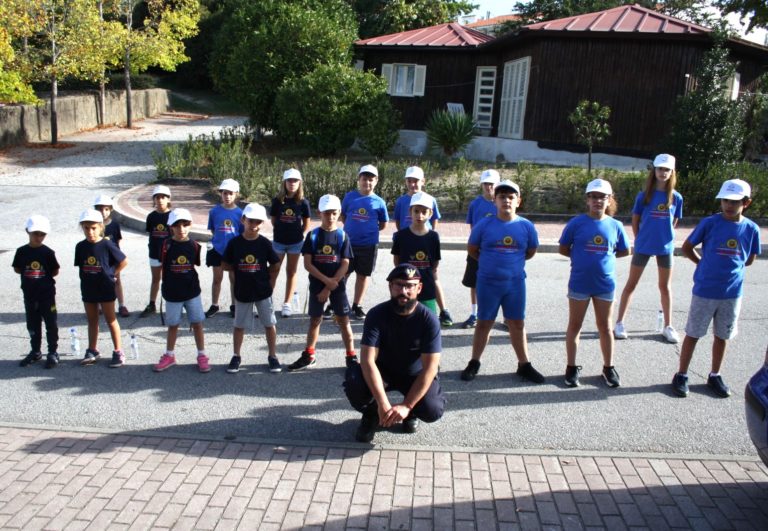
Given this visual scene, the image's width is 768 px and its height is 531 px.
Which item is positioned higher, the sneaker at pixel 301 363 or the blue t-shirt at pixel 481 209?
the blue t-shirt at pixel 481 209

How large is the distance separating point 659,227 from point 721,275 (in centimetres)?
144

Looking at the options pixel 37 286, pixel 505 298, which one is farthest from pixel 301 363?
pixel 37 286

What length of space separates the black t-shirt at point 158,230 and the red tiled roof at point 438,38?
631 inches

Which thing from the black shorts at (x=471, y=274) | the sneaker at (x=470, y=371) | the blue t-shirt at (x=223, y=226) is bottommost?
the sneaker at (x=470, y=371)

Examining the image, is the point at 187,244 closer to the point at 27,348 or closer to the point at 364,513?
the point at 27,348

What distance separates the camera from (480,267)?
5.97 m

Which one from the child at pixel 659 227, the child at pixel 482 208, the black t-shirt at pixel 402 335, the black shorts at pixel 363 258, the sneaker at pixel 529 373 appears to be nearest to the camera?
the black t-shirt at pixel 402 335

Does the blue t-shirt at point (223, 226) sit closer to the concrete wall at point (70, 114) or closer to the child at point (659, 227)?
the child at point (659, 227)

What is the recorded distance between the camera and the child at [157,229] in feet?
24.2

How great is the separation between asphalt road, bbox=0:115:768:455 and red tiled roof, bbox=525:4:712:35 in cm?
1095

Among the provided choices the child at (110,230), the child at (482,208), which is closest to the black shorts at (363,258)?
the child at (482,208)

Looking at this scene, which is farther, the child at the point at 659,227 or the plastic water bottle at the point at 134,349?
the child at the point at 659,227

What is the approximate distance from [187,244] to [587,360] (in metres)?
3.96

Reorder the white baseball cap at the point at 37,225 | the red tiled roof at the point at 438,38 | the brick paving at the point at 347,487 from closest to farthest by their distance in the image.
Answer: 1. the brick paving at the point at 347,487
2. the white baseball cap at the point at 37,225
3. the red tiled roof at the point at 438,38
